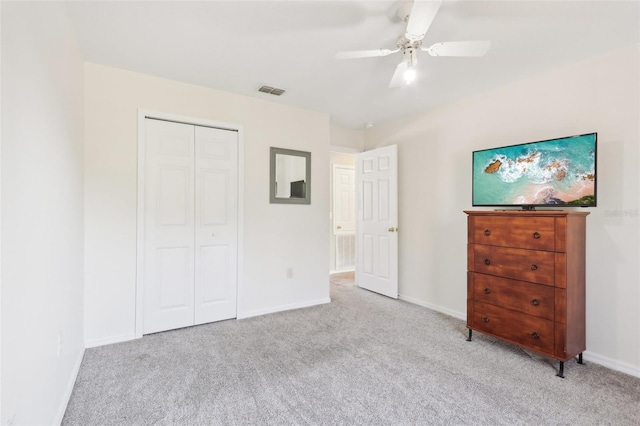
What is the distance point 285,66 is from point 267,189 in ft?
4.41

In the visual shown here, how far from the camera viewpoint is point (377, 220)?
4.32m

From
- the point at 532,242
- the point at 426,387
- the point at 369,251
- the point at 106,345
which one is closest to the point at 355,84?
the point at 532,242

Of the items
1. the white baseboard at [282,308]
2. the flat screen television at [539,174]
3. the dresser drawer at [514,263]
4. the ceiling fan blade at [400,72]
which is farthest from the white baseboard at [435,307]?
the ceiling fan blade at [400,72]

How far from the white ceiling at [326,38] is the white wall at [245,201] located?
9.1 inches

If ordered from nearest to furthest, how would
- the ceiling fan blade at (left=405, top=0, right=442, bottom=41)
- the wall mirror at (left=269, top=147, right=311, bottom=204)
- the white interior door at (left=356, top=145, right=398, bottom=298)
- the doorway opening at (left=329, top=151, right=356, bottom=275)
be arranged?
1. the ceiling fan blade at (left=405, top=0, right=442, bottom=41)
2. the wall mirror at (left=269, top=147, right=311, bottom=204)
3. the white interior door at (left=356, top=145, right=398, bottom=298)
4. the doorway opening at (left=329, top=151, right=356, bottom=275)

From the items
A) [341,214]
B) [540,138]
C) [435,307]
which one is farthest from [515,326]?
[341,214]

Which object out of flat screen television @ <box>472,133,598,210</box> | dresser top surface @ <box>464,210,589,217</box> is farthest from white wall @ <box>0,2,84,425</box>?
flat screen television @ <box>472,133,598,210</box>

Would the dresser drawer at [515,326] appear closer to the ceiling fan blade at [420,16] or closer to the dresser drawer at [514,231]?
the dresser drawer at [514,231]

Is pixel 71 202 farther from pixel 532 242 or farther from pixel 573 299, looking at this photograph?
pixel 573 299

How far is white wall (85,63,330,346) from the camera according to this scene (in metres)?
2.66

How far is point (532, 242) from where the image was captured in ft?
7.78

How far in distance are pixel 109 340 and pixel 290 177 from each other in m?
2.35

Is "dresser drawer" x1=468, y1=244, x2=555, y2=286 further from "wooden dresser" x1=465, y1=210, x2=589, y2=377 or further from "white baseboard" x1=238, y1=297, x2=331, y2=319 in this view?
"white baseboard" x1=238, y1=297, x2=331, y2=319

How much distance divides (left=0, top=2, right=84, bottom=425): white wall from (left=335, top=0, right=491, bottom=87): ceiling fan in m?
1.52
